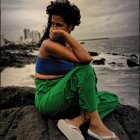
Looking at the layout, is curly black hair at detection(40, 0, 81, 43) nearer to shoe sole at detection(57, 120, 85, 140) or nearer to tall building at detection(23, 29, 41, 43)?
shoe sole at detection(57, 120, 85, 140)

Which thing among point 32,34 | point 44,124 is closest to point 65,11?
point 44,124

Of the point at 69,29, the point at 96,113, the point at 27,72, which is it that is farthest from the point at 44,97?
the point at 27,72

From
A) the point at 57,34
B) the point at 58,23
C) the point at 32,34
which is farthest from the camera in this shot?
the point at 32,34

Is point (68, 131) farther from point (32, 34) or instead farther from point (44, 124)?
point (32, 34)

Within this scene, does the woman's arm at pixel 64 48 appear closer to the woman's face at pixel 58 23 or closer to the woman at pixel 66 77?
the woman at pixel 66 77

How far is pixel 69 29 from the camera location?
2.83 metres

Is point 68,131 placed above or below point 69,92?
below

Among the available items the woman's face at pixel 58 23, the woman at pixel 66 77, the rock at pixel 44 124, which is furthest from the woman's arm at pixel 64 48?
the rock at pixel 44 124

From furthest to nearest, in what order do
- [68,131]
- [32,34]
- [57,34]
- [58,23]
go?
1. [32,34]
2. [58,23]
3. [57,34]
4. [68,131]

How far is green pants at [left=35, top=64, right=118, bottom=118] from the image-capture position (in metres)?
2.48

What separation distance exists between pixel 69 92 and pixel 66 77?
0.12 metres

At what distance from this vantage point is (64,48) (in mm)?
2645

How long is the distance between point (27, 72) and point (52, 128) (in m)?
7.38

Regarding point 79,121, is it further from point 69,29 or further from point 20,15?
point 20,15
